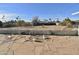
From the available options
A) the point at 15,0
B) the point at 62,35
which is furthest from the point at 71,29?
the point at 15,0

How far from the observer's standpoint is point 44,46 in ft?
12.5

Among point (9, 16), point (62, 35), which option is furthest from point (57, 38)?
point (9, 16)

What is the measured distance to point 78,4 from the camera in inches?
149

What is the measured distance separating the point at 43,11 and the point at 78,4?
0.36m

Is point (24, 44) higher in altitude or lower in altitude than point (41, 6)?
lower

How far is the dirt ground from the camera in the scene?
379 centimetres

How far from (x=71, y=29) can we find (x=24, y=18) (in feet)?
1.61

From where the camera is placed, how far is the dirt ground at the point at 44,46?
3.79 m

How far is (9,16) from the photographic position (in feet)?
12.5
